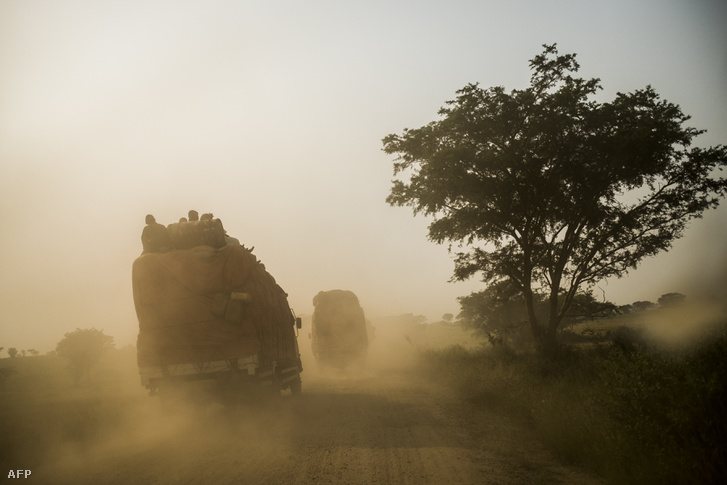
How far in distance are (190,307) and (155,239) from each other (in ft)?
6.12

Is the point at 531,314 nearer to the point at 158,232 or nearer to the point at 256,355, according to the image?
the point at 256,355

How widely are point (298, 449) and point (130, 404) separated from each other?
8.64 metres

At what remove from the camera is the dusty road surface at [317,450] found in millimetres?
5977

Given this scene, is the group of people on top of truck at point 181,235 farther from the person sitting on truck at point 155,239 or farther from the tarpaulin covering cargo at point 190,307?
the tarpaulin covering cargo at point 190,307

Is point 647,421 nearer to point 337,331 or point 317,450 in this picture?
point 317,450

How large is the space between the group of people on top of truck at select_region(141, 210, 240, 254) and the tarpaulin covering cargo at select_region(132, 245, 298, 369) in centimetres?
30

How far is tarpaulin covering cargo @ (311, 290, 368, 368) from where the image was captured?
21531 mm

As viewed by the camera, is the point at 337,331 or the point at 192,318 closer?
the point at 192,318

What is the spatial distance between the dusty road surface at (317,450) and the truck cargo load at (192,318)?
1301 mm

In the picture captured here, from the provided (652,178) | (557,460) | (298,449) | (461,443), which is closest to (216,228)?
(298,449)

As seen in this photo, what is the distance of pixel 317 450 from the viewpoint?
285 inches

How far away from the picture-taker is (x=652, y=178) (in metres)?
16.8

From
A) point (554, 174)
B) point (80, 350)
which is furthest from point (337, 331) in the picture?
point (80, 350)

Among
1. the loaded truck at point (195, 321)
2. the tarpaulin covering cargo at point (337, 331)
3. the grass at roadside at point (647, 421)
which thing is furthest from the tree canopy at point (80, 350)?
the grass at roadside at point (647, 421)
